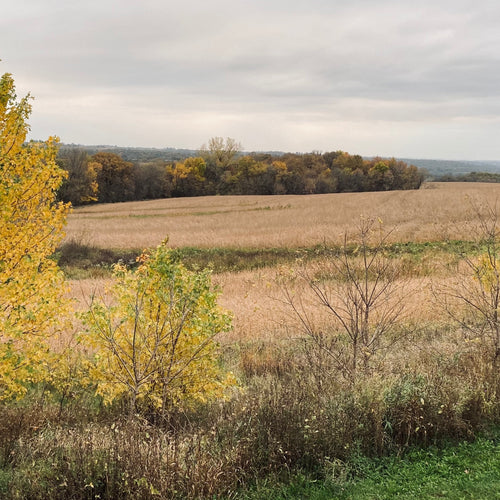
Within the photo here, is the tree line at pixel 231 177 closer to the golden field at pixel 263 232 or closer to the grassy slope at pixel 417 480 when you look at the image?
the golden field at pixel 263 232

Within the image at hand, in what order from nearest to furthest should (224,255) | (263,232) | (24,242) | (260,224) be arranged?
(24,242), (224,255), (263,232), (260,224)

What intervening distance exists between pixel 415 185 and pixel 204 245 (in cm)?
6860

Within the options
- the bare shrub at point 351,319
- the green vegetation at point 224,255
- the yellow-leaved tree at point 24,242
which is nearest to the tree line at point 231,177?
the green vegetation at point 224,255

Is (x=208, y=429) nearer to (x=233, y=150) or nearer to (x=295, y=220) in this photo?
(x=295, y=220)

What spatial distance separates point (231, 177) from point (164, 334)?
246ft

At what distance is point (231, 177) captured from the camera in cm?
7981

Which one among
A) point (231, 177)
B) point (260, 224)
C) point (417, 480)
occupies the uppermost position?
point (231, 177)

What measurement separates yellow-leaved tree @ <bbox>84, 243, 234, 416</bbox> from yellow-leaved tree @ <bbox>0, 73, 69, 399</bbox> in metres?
0.72

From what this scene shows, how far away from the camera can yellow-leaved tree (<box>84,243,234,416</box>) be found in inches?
235

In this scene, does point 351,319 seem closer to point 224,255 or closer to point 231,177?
point 224,255

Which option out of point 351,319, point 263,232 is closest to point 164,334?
point 351,319

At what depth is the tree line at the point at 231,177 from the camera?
7225cm

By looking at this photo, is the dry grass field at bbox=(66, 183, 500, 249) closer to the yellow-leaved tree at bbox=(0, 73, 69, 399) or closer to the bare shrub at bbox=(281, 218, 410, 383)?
the bare shrub at bbox=(281, 218, 410, 383)

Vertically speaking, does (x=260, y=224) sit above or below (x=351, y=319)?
above
